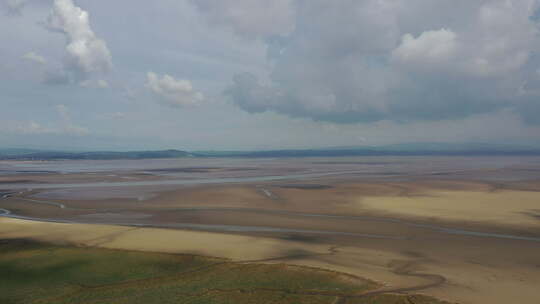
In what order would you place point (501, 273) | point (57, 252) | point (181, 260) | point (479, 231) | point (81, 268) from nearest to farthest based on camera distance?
point (501, 273)
point (81, 268)
point (181, 260)
point (57, 252)
point (479, 231)

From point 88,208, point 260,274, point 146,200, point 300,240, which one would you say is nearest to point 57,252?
point 260,274

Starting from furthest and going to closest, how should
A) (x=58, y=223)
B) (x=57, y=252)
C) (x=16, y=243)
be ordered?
(x=58, y=223) < (x=16, y=243) < (x=57, y=252)

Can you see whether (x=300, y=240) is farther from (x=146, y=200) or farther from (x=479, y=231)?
(x=146, y=200)

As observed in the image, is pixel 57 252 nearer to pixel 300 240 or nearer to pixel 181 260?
pixel 181 260

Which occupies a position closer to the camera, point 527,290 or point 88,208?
point 527,290

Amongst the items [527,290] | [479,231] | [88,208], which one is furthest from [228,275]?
[88,208]

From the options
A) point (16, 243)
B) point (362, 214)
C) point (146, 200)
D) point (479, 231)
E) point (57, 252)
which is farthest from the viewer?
point (146, 200)
